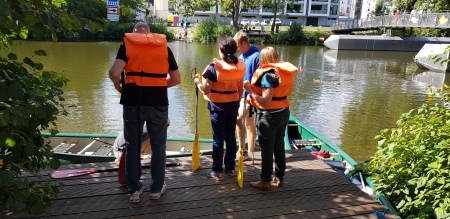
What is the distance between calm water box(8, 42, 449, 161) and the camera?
9.49 metres

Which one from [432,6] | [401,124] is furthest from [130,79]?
[432,6]

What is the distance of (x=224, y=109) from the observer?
388cm

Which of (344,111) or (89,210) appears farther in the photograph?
(344,111)

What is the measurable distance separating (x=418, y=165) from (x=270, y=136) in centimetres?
160

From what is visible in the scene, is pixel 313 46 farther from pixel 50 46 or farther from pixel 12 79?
pixel 12 79

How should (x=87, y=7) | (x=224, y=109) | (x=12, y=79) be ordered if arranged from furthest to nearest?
1. (x=87, y=7)
2. (x=224, y=109)
3. (x=12, y=79)

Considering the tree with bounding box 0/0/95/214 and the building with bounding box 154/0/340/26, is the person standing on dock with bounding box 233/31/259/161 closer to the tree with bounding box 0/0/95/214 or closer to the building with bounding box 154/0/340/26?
the tree with bounding box 0/0/95/214

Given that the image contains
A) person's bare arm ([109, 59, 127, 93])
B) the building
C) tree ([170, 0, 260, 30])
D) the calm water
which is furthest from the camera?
the building

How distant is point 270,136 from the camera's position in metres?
3.75

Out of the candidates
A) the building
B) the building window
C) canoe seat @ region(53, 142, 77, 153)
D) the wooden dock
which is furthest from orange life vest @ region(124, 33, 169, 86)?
the building window

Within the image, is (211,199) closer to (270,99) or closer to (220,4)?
(270,99)

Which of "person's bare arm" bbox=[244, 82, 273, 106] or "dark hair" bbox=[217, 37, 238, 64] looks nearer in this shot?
"person's bare arm" bbox=[244, 82, 273, 106]

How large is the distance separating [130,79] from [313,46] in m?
36.1

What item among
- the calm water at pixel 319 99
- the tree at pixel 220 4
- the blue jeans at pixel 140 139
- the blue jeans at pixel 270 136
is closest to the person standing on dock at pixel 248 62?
the blue jeans at pixel 270 136
